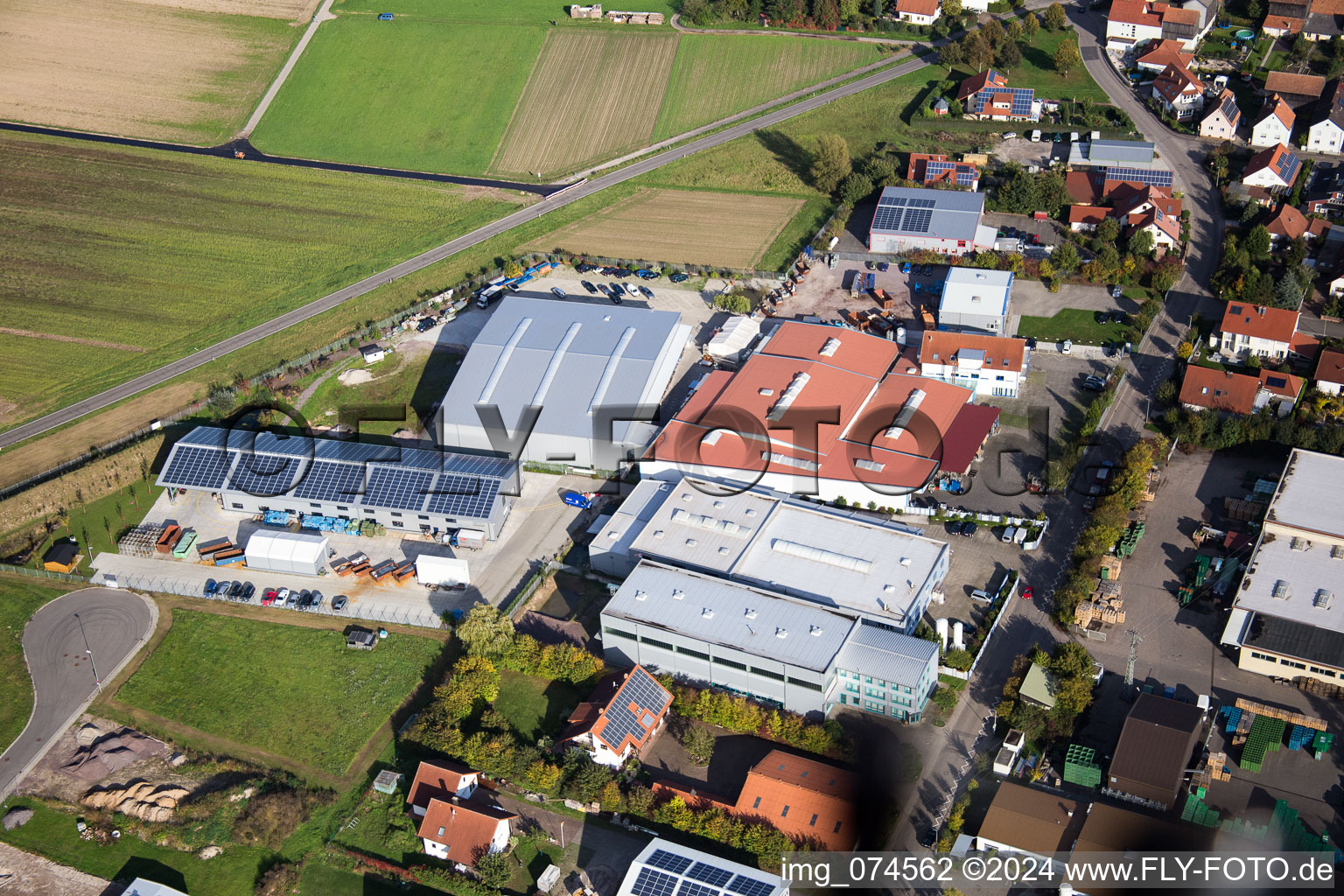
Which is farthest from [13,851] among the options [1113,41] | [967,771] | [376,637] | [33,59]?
[1113,41]

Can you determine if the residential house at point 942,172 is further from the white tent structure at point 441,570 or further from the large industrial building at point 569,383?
the white tent structure at point 441,570

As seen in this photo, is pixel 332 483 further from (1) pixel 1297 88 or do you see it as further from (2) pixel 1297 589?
(1) pixel 1297 88

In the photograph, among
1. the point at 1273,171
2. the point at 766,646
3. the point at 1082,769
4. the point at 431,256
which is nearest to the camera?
the point at 1082,769

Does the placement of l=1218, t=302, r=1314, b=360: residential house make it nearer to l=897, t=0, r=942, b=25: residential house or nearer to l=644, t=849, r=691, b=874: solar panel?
l=644, t=849, r=691, b=874: solar panel

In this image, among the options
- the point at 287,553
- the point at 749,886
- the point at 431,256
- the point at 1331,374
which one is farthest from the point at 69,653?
the point at 1331,374

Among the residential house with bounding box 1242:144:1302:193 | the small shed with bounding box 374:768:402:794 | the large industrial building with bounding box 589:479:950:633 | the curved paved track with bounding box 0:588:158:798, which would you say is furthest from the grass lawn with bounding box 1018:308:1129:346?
the curved paved track with bounding box 0:588:158:798

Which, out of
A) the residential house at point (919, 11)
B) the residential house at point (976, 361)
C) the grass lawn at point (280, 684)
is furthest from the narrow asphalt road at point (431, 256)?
the residential house at point (976, 361)

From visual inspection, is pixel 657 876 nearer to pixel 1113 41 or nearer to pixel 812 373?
pixel 812 373
